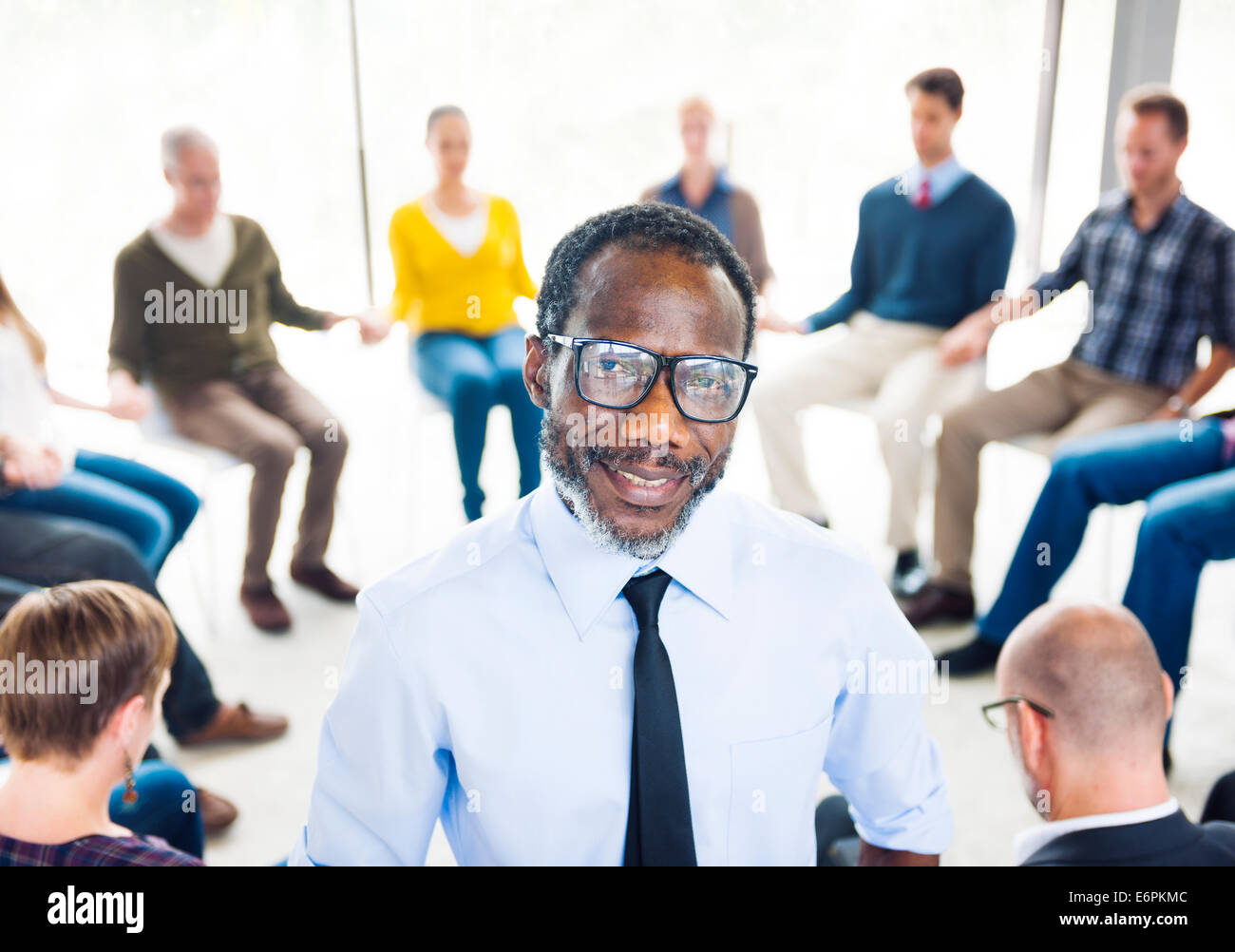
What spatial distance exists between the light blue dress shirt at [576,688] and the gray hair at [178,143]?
2064mm

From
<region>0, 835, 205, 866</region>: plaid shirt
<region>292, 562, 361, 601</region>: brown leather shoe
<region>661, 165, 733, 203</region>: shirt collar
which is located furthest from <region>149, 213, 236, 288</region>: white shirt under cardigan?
<region>0, 835, 205, 866</region>: plaid shirt

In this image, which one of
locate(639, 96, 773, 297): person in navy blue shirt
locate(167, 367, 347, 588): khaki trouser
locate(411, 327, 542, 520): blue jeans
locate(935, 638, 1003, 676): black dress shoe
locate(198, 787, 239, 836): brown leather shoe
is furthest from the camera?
locate(639, 96, 773, 297): person in navy blue shirt

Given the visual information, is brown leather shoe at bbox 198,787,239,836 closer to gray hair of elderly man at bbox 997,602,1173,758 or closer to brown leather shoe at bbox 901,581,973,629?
gray hair of elderly man at bbox 997,602,1173,758

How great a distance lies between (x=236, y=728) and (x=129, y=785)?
2.58 feet

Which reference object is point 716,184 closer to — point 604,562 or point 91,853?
point 604,562

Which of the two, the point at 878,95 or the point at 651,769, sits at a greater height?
the point at 878,95

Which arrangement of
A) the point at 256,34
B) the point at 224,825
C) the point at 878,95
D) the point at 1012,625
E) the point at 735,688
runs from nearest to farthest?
1. the point at 735,688
2. the point at 224,825
3. the point at 1012,625
4. the point at 256,34
5. the point at 878,95

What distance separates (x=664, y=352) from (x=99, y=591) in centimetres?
98

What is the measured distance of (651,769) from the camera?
1007 mm

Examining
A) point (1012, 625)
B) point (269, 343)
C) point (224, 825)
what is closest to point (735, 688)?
point (224, 825)

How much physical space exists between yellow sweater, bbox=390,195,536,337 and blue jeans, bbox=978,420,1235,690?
65.6 inches

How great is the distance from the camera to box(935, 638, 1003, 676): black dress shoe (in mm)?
2428

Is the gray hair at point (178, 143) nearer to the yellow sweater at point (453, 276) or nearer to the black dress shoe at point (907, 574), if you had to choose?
the yellow sweater at point (453, 276)
